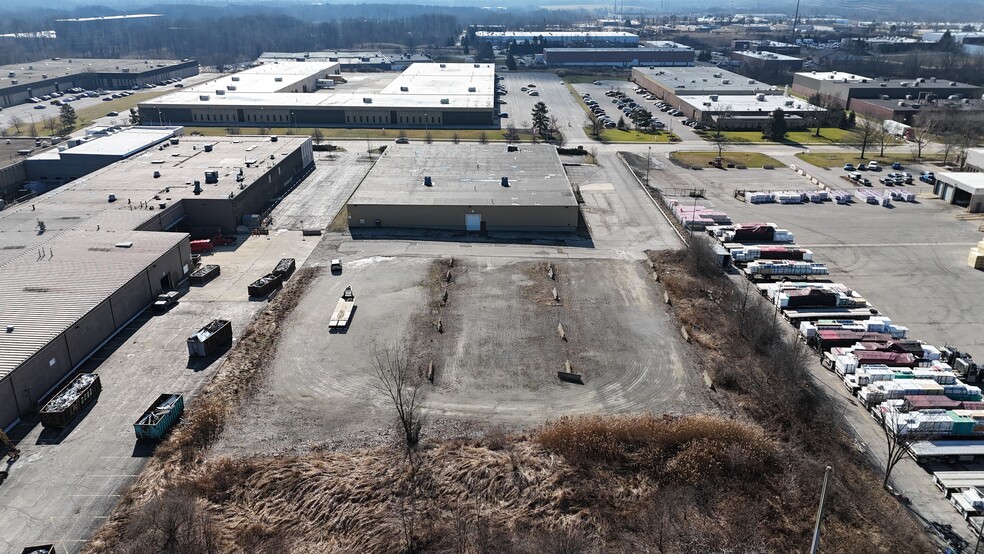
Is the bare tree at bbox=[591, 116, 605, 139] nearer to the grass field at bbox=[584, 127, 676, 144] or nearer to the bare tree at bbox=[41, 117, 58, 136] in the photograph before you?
the grass field at bbox=[584, 127, 676, 144]

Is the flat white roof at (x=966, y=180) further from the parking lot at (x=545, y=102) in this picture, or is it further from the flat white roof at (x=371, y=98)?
the flat white roof at (x=371, y=98)

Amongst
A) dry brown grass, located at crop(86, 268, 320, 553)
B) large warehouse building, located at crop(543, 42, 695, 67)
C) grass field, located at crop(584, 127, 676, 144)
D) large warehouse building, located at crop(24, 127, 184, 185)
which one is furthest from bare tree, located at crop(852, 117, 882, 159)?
large warehouse building, located at crop(24, 127, 184, 185)

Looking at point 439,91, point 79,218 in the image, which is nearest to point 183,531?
point 79,218

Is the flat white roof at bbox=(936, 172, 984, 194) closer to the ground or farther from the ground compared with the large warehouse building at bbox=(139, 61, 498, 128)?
closer to the ground

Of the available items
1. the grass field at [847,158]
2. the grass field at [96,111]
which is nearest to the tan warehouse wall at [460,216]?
the grass field at [847,158]

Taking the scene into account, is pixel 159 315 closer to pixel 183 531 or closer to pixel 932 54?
pixel 183 531

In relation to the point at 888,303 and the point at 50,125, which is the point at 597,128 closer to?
the point at 888,303

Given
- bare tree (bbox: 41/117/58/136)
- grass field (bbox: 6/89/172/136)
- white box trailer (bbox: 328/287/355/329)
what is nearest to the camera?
white box trailer (bbox: 328/287/355/329)
